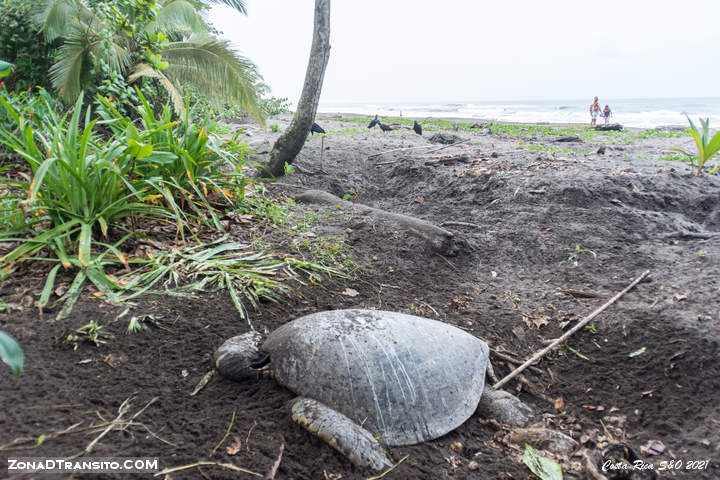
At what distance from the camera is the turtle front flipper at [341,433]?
1586 millimetres

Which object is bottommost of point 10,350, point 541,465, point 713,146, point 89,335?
point 541,465

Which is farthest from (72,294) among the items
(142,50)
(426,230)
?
(142,50)

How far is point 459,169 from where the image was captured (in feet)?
18.2

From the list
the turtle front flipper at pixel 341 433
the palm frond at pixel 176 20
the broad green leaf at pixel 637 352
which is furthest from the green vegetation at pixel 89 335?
the palm frond at pixel 176 20

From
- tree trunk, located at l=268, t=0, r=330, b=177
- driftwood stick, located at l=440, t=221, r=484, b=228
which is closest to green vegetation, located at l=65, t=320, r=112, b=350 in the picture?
driftwood stick, located at l=440, t=221, r=484, b=228

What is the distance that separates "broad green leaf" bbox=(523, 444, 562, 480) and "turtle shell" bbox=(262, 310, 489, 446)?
0.33 meters

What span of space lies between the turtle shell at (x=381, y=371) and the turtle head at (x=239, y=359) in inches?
2.5

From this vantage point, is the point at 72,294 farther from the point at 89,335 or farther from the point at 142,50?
the point at 142,50

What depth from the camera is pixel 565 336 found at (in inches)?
105

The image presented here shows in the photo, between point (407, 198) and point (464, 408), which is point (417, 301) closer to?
point (464, 408)

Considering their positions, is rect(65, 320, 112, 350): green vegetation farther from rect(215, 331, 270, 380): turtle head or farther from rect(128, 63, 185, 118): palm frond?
rect(128, 63, 185, 118): palm frond

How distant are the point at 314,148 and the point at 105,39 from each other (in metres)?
3.20

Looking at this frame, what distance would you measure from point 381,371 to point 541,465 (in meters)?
0.80

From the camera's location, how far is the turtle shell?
1.82 m
